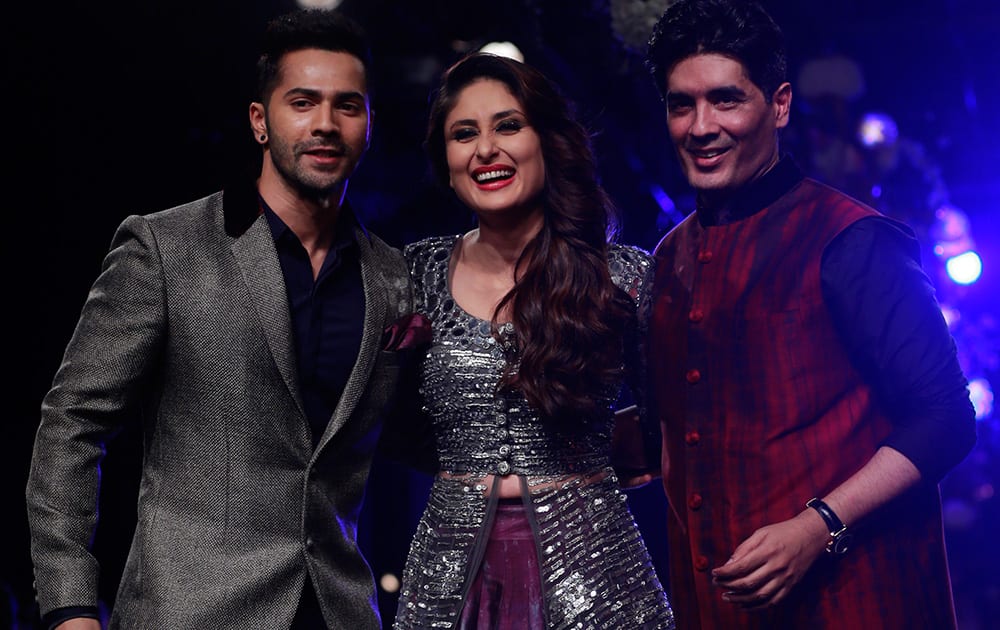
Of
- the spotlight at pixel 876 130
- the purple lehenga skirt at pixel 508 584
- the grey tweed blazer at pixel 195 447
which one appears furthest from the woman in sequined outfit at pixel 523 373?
the spotlight at pixel 876 130

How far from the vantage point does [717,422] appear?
2303mm

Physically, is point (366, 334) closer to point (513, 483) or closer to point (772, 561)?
point (513, 483)

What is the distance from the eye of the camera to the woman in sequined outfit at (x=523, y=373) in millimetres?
2111

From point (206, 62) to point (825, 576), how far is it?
2902 mm

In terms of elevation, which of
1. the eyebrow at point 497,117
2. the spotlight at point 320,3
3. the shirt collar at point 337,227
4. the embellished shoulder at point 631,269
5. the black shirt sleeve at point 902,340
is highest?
the spotlight at point 320,3

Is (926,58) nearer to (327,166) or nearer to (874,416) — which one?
(874,416)

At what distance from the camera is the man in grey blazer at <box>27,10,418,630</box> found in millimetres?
1942

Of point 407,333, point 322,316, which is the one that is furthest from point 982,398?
point 322,316

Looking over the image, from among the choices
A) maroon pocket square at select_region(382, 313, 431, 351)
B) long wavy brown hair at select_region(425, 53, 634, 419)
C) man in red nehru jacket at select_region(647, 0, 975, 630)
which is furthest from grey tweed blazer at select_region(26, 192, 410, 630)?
man in red nehru jacket at select_region(647, 0, 975, 630)

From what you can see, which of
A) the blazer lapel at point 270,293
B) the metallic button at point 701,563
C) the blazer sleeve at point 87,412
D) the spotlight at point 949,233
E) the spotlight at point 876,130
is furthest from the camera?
the spotlight at point 949,233

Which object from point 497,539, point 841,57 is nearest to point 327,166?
point 497,539

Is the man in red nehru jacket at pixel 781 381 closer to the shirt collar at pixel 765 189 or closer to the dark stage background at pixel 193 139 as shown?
the shirt collar at pixel 765 189

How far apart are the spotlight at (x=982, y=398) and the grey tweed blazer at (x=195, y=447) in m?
5.29

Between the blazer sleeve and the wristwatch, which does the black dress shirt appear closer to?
the blazer sleeve
